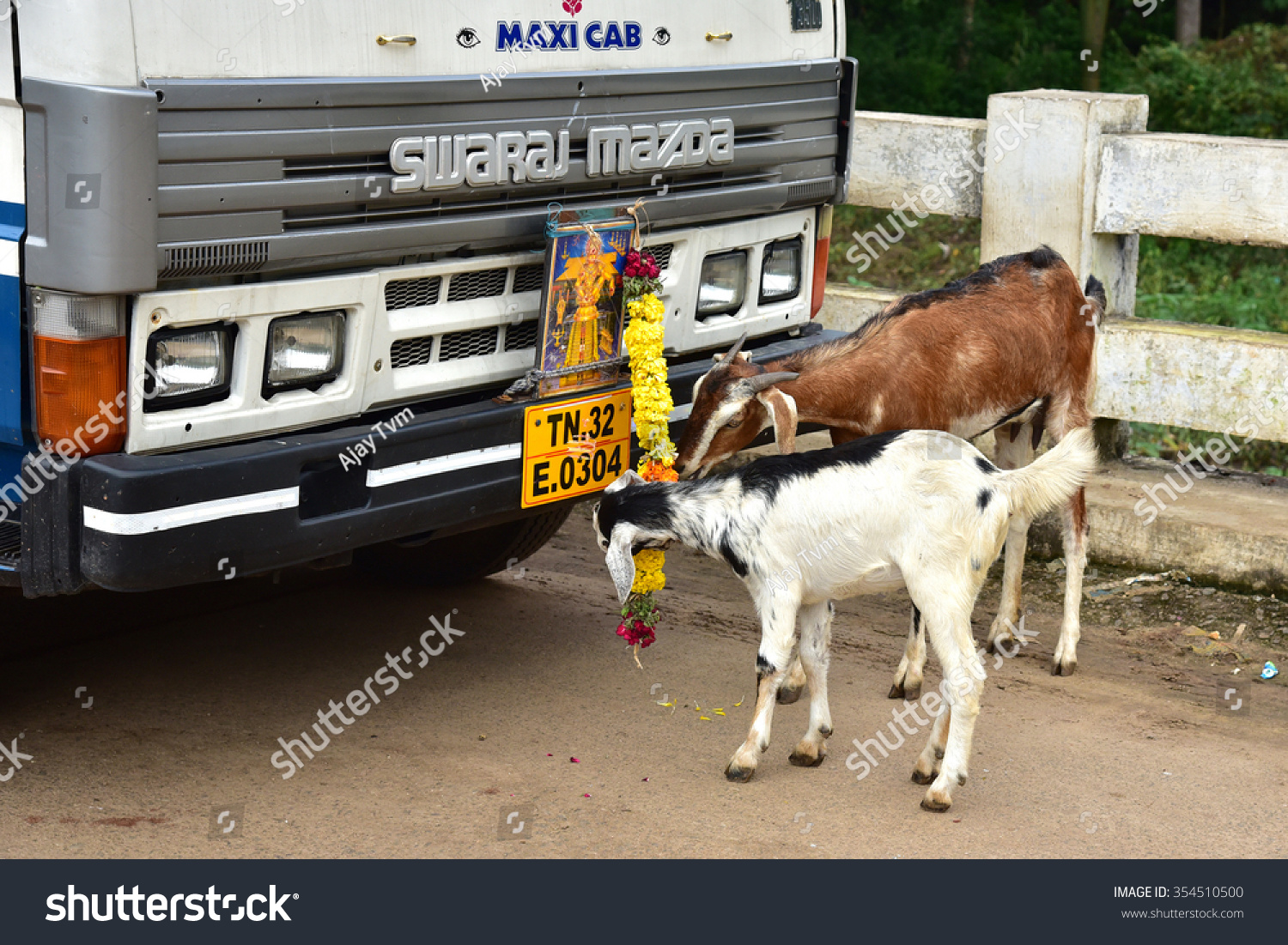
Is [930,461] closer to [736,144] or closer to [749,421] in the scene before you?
[749,421]

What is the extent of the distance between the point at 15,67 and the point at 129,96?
30 centimetres

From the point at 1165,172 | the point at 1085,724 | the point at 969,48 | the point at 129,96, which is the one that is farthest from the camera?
the point at 969,48

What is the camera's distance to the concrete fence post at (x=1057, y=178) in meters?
6.91

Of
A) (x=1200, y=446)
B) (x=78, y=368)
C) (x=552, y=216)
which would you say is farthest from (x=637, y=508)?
(x=1200, y=446)

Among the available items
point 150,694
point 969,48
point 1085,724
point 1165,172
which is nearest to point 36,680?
point 150,694

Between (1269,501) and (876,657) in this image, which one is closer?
(876,657)

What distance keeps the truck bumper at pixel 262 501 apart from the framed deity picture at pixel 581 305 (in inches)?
9.8

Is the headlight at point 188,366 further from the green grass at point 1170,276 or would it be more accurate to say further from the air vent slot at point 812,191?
the green grass at point 1170,276

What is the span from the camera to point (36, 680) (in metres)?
5.49

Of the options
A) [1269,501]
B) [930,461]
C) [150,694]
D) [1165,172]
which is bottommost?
[150,694]

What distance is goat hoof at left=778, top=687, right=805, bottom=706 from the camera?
217 inches

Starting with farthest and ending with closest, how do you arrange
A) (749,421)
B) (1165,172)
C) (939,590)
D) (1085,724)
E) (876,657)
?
(1165,172), (876,657), (1085,724), (749,421), (939,590)

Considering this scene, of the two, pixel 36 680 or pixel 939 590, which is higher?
pixel 939 590

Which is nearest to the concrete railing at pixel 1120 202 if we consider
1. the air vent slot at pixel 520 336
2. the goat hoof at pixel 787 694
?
the goat hoof at pixel 787 694
